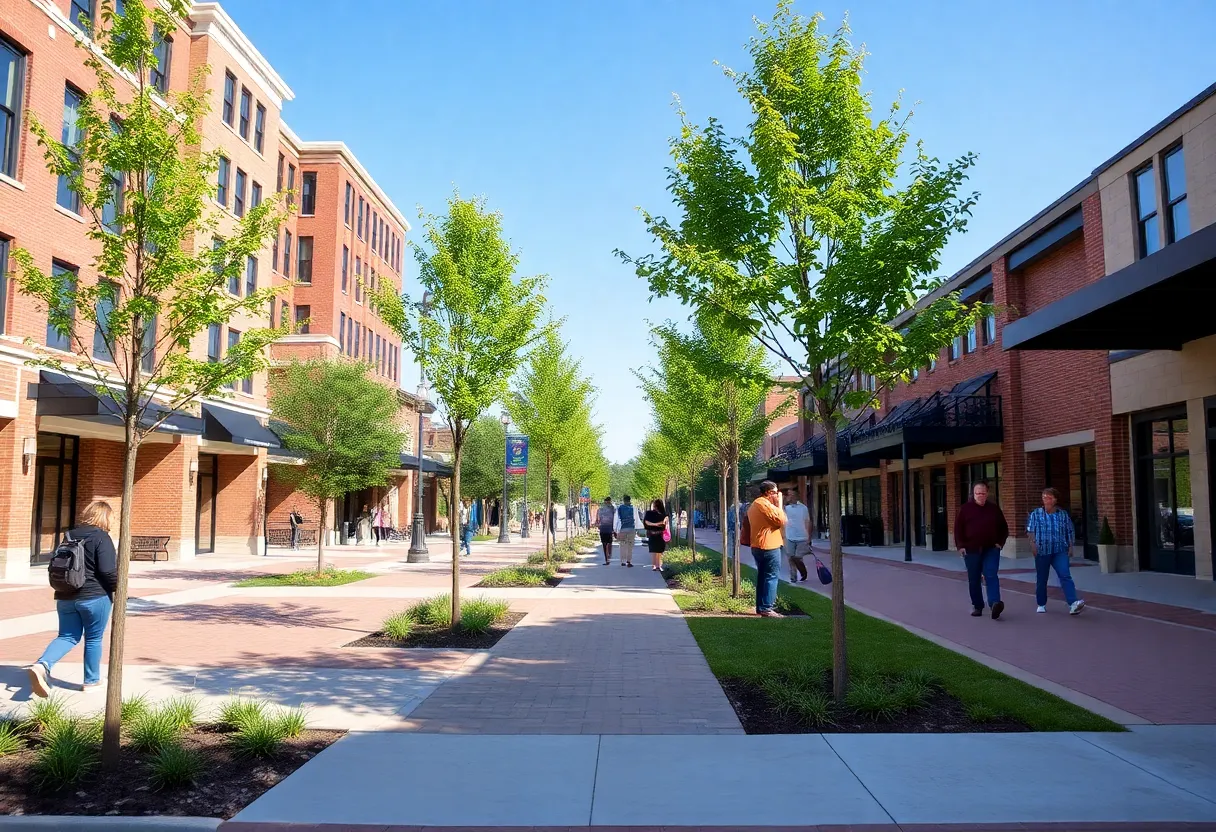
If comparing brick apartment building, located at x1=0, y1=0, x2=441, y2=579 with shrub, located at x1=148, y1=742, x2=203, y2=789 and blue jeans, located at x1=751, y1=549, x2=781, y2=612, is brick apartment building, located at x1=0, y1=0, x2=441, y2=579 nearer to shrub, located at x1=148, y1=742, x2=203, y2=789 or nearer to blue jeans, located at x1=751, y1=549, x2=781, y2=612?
shrub, located at x1=148, y1=742, x2=203, y2=789

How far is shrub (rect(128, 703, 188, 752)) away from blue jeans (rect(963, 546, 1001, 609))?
1009 cm

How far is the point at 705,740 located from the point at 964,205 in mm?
5112

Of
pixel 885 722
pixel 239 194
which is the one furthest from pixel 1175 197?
pixel 239 194

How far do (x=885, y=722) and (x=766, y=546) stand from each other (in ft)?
18.9

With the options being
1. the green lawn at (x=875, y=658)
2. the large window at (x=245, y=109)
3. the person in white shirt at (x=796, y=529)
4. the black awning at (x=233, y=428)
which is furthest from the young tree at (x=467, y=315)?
the large window at (x=245, y=109)

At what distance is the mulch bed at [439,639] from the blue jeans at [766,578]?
3.79m

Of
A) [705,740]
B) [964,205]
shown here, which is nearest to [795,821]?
[705,740]

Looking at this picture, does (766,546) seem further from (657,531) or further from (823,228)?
(657,531)

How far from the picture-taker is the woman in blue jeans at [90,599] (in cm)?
764

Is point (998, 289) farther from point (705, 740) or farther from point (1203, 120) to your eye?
point (705, 740)

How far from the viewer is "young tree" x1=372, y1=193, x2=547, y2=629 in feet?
39.0

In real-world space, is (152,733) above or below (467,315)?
below

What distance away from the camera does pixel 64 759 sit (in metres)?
5.28

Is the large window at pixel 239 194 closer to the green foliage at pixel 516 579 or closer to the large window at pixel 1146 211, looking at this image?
the green foliage at pixel 516 579
